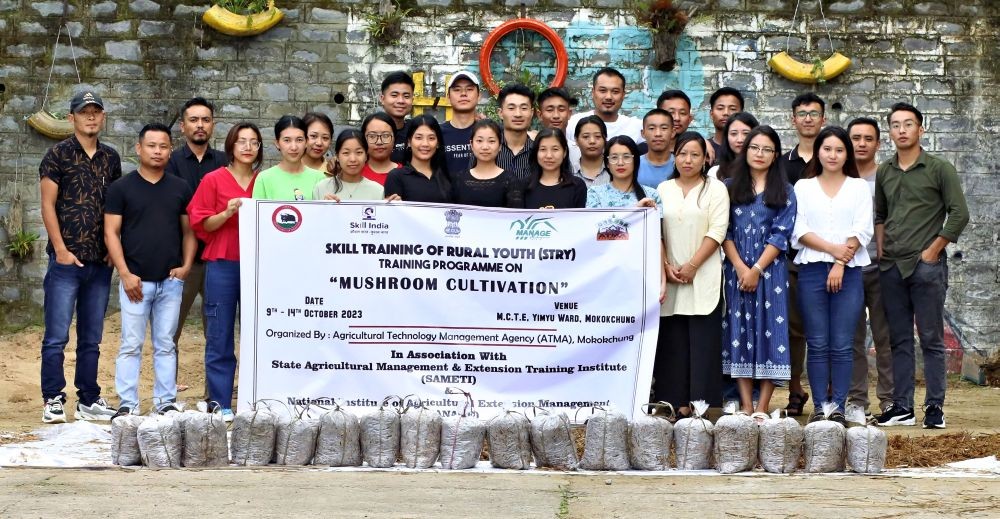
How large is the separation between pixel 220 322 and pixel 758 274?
2.89 m

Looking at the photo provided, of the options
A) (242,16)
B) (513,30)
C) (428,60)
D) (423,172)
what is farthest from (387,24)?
(423,172)

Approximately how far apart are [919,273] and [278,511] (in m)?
4.14

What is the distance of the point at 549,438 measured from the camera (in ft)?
18.7

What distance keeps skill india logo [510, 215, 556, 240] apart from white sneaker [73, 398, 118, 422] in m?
2.62

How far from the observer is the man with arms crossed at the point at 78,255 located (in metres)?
7.29

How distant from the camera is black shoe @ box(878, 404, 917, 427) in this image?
7340 millimetres

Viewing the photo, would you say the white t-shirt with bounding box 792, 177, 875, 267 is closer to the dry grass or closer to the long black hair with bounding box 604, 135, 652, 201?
the long black hair with bounding box 604, 135, 652, 201

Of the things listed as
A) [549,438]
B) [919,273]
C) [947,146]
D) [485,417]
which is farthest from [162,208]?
[947,146]

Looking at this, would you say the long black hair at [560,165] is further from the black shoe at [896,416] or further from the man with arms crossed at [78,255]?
the man with arms crossed at [78,255]

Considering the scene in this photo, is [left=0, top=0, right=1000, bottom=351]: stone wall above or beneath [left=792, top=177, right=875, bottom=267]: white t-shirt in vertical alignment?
above

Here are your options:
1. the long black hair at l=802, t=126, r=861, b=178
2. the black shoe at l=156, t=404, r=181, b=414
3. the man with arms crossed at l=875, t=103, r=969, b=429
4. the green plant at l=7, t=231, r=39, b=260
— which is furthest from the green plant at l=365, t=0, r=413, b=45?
the black shoe at l=156, t=404, r=181, b=414

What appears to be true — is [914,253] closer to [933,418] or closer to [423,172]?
[933,418]

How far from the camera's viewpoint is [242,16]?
10258 millimetres

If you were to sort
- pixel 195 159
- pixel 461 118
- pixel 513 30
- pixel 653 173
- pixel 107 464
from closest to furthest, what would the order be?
1. pixel 107 464
2. pixel 653 173
3. pixel 461 118
4. pixel 195 159
5. pixel 513 30
